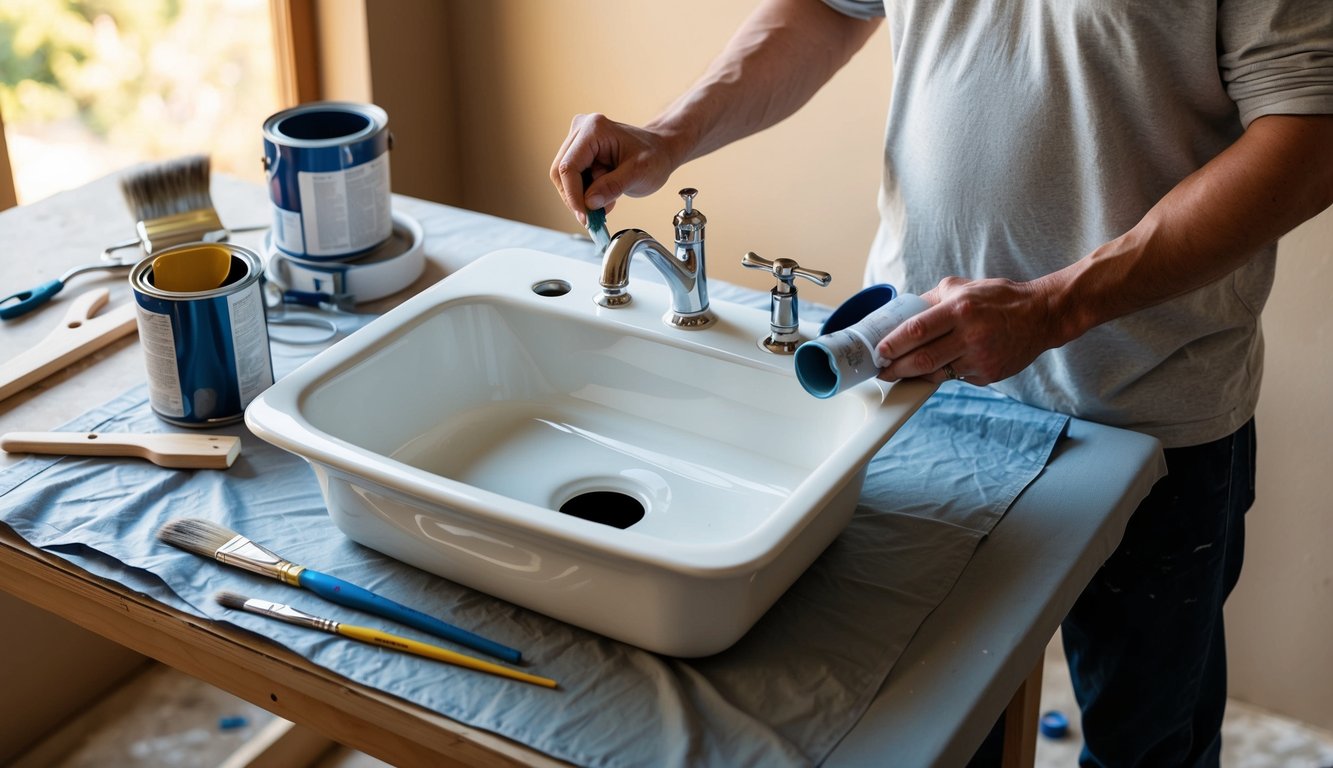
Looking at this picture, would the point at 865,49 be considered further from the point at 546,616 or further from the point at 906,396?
the point at 546,616

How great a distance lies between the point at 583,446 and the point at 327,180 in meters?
0.45

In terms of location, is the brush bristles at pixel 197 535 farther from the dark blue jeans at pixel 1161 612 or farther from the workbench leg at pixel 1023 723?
the dark blue jeans at pixel 1161 612

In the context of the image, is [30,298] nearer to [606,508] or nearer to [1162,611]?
[606,508]

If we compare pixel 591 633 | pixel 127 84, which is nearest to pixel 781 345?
pixel 591 633

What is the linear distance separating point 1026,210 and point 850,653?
480 mm

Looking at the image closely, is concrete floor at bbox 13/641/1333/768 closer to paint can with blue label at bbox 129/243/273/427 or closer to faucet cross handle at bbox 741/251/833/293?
paint can with blue label at bbox 129/243/273/427

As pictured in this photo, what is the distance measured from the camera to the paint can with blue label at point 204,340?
111cm

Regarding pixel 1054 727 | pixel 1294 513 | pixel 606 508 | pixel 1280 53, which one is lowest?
pixel 1054 727

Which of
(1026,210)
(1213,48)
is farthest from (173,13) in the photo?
(1213,48)

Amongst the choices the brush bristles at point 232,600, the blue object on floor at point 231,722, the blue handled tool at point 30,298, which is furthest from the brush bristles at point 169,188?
the blue object on floor at point 231,722

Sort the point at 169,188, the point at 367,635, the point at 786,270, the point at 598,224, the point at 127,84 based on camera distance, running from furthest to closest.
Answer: the point at 127,84 < the point at 169,188 < the point at 598,224 < the point at 786,270 < the point at 367,635

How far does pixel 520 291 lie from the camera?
1.17 meters

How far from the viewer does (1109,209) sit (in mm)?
1107

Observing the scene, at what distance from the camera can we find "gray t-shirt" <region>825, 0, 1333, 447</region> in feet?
3.42
